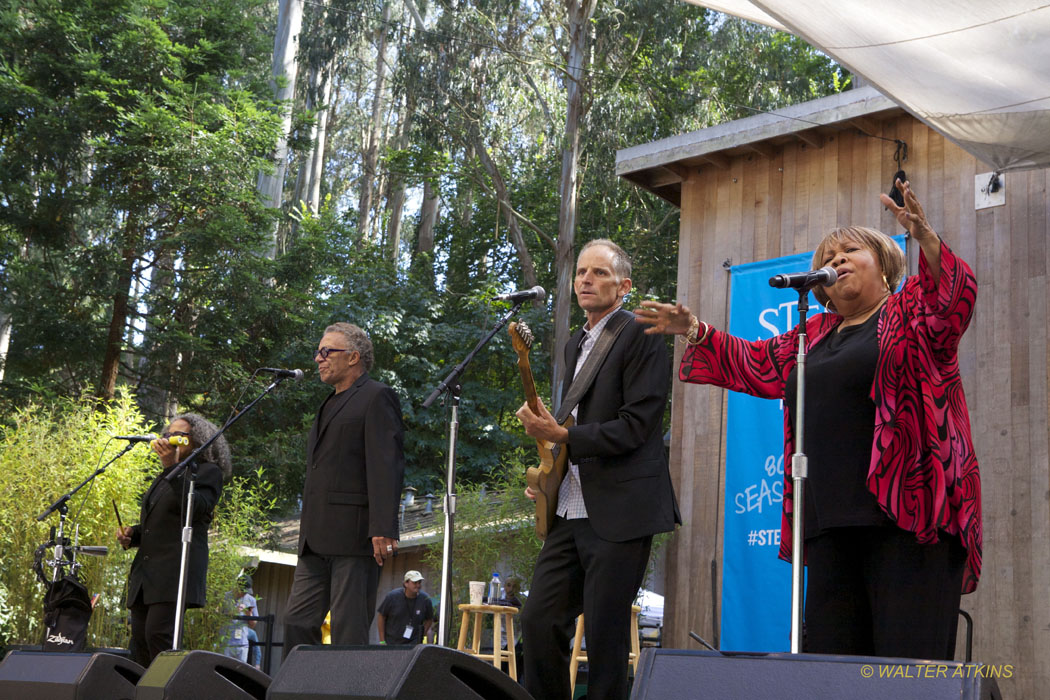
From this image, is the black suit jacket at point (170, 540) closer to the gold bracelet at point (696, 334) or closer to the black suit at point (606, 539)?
the black suit at point (606, 539)

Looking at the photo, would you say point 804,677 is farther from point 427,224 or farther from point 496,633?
point 427,224

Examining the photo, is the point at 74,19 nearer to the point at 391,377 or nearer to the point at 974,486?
the point at 391,377

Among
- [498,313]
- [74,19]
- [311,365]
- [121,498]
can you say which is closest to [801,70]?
[498,313]

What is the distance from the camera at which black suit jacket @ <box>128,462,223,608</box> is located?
17.7ft

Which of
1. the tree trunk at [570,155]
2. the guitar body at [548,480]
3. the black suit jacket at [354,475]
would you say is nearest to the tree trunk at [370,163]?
the tree trunk at [570,155]

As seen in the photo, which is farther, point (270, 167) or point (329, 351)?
point (270, 167)

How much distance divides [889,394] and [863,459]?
7.2 inches

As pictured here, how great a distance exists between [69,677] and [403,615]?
308 inches

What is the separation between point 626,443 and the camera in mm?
3420

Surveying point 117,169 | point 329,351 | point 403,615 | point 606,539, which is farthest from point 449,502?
point 117,169

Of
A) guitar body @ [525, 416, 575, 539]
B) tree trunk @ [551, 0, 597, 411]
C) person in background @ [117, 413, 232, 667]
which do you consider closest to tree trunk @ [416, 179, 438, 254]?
tree trunk @ [551, 0, 597, 411]

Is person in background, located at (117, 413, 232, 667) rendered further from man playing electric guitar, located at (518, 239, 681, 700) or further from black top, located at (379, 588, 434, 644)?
black top, located at (379, 588, 434, 644)

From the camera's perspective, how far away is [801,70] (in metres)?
21.0

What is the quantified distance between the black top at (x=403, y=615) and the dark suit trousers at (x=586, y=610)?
826 cm
